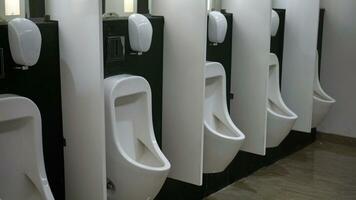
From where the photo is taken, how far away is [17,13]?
226 cm

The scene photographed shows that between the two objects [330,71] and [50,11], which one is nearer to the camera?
[50,11]

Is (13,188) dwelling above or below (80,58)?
below

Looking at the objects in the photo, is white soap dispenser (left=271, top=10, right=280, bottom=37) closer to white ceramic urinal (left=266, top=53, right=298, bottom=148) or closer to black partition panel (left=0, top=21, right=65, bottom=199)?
white ceramic urinal (left=266, top=53, right=298, bottom=148)

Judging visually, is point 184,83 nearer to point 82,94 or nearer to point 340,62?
point 82,94

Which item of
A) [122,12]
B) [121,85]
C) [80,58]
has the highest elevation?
[122,12]

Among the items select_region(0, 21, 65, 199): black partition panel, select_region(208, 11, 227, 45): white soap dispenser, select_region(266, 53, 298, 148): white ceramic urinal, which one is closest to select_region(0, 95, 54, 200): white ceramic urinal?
select_region(0, 21, 65, 199): black partition panel

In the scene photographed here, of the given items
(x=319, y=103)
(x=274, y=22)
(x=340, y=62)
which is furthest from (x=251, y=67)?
(x=340, y=62)

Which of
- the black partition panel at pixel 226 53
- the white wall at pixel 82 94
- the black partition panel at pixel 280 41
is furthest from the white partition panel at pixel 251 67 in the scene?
the white wall at pixel 82 94

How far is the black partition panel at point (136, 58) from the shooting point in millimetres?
2549

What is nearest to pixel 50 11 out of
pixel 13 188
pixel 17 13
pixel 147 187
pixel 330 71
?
pixel 17 13

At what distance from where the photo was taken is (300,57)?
415 cm

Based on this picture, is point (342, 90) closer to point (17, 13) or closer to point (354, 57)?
point (354, 57)

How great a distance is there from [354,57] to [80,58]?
332 cm

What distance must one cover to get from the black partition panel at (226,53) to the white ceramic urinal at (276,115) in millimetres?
402
